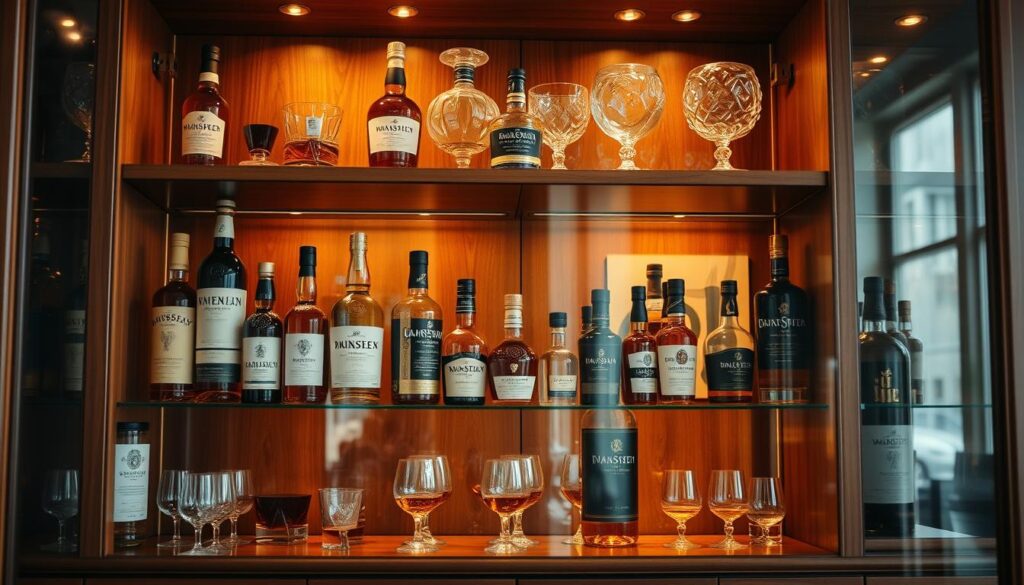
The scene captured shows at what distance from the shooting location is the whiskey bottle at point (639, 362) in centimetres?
191

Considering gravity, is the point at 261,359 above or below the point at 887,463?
above

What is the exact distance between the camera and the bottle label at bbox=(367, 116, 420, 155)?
1905 mm

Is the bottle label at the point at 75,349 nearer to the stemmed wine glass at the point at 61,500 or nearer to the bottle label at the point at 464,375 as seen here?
the stemmed wine glass at the point at 61,500

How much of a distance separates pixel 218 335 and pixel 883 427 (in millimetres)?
1212

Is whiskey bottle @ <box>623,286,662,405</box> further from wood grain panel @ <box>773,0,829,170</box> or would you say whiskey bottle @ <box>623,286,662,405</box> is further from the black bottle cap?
the black bottle cap

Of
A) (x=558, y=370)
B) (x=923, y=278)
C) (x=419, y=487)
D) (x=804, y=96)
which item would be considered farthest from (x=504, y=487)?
(x=804, y=96)

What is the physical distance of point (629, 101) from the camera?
1980mm

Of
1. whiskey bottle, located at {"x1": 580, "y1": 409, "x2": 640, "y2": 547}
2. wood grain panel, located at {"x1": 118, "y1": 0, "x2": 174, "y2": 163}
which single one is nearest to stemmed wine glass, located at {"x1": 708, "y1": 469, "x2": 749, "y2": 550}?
whiskey bottle, located at {"x1": 580, "y1": 409, "x2": 640, "y2": 547}

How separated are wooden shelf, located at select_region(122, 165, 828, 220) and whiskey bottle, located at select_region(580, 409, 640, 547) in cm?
45

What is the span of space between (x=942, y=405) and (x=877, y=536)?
26 cm

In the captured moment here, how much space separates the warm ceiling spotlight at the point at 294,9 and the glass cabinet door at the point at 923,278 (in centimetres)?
104

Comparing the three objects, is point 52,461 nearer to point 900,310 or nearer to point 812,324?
point 812,324

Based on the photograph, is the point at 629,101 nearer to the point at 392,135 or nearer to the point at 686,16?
the point at 686,16

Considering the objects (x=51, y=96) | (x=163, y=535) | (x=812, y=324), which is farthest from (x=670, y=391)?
(x=51, y=96)
